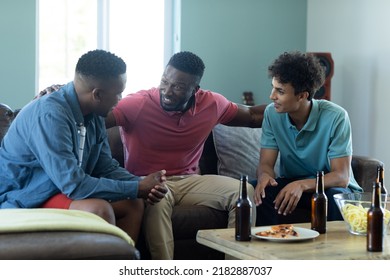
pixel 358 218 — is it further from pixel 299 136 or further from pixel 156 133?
pixel 156 133

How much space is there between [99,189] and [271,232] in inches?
27.2

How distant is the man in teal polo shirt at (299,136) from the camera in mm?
3285

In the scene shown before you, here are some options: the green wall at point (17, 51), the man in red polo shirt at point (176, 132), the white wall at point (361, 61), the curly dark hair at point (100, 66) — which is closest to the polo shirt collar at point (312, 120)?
the man in red polo shirt at point (176, 132)

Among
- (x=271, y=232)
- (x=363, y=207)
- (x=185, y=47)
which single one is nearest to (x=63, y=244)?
(x=271, y=232)

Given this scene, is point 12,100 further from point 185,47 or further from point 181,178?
point 181,178

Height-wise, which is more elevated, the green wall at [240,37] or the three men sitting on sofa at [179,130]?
the green wall at [240,37]

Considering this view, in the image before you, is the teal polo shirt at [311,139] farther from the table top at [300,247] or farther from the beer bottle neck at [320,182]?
the table top at [300,247]

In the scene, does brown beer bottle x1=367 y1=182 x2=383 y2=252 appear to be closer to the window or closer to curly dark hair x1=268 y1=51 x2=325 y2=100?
curly dark hair x1=268 y1=51 x2=325 y2=100

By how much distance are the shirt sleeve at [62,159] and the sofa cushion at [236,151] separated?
115 centimetres

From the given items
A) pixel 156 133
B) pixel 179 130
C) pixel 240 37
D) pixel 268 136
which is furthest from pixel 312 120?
pixel 240 37

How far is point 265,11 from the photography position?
5746 mm

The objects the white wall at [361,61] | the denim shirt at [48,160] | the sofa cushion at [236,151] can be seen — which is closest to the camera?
the denim shirt at [48,160]

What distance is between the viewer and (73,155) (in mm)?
2594

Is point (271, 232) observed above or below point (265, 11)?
below
